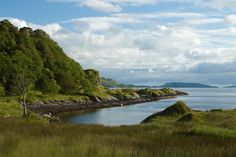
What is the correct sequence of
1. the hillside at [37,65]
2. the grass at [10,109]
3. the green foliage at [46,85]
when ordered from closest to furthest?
the grass at [10,109] < the hillside at [37,65] < the green foliage at [46,85]

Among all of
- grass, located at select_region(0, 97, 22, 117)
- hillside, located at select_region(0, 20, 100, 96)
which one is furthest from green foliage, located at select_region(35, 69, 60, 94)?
grass, located at select_region(0, 97, 22, 117)

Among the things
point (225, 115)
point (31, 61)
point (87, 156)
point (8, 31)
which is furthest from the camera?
point (8, 31)

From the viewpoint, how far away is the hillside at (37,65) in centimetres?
14162

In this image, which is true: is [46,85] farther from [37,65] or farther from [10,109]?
[10,109]

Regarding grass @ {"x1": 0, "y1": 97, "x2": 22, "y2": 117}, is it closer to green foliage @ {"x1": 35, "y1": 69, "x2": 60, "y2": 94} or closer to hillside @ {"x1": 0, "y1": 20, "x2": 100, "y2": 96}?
hillside @ {"x1": 0, "y1": 20, "x2": 100, "y2": 96}

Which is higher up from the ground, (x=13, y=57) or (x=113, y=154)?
(x=13, y=57)

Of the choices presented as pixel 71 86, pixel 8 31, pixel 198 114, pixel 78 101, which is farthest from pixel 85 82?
pixel 198 114

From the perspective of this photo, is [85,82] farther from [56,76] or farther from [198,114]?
[198,114]

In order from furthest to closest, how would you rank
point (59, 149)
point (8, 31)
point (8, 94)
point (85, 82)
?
point (85, 82) → point (8, 31) → point (8, 94) → point (59, 149)

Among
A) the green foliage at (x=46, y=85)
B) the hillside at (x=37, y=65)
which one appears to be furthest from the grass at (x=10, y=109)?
the green foliage at (x=46, y=85)

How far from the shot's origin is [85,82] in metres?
178

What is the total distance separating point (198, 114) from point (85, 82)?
12619 centimetres

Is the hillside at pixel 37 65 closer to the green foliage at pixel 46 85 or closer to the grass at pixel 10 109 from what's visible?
the green foliage at pixel 46 85

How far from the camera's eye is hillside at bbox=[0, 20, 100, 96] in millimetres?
141625
